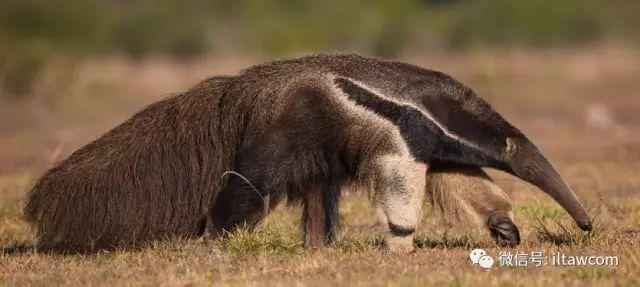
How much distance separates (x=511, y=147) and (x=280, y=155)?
5.09 feet

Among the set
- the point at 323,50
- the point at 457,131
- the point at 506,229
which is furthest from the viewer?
the point at 323,50

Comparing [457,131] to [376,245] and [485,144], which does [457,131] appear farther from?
[376,245]

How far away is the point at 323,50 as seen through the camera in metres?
41.8

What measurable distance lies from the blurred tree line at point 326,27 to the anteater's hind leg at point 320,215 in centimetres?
3366

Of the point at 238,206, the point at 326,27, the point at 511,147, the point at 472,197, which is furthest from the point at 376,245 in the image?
the point at 326,27

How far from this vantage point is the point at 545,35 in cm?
5141

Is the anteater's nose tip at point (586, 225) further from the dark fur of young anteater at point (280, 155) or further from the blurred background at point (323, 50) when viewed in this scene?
the blurred background at point (323, 50)

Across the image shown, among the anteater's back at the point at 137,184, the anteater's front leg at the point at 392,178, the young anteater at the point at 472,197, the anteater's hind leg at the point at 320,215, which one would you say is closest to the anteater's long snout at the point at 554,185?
the young anteater at the point at 472,197

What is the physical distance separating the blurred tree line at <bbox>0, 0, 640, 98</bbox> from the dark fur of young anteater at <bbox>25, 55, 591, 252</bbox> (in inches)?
1318

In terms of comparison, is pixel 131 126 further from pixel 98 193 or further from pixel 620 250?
pixel 620 250

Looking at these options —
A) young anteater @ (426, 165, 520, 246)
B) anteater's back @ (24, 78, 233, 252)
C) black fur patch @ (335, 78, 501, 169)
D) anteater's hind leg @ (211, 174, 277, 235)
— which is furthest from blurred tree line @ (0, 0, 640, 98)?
black fur patch @ (335, 78, 501, 169)

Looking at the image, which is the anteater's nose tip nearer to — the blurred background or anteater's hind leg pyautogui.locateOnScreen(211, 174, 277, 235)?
anteater's hind leg pyautogui.locateOnScreen(211, 174, 277, 235)

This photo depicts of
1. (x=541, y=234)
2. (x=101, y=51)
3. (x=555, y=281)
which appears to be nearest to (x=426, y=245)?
(x=541, y=234)

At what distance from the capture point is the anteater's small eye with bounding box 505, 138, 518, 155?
6895 millimetres
